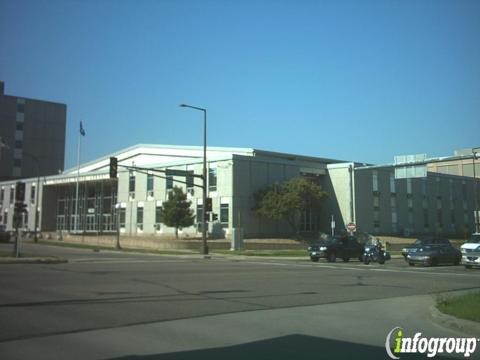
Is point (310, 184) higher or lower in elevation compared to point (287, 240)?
higher

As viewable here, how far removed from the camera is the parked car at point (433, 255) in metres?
30.8

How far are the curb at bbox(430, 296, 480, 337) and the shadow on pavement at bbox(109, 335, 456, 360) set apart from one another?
5.66 feet

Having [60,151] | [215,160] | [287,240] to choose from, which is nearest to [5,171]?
[60,151]

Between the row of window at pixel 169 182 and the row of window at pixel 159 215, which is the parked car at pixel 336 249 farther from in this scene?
the row of window at pixel 159 215

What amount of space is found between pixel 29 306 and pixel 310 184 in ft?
160

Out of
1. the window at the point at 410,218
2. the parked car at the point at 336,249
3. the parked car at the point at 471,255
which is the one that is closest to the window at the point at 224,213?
the parked car at the point at 336,249

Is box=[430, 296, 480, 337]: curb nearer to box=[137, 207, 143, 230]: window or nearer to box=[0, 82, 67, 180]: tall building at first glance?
box=[137, 207, 143, 230]: window

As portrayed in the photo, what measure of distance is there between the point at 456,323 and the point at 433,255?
22.1m

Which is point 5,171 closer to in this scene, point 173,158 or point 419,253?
point 173,158

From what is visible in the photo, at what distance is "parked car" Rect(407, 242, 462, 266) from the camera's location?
1214 inches

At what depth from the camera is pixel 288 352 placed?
26.6ft

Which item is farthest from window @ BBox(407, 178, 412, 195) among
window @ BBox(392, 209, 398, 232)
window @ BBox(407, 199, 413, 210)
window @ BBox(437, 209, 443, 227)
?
window @ BBox(437, 209, 443, 227)

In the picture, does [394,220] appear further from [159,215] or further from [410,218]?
[159,215]

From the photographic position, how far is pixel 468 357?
317 inches
